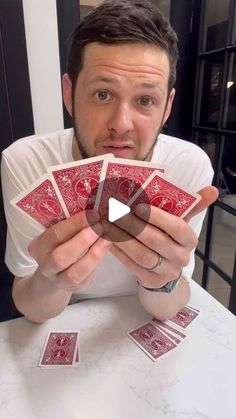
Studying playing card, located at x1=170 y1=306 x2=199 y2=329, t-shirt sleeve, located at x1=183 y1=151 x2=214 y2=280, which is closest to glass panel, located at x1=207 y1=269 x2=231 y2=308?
t-shirt sleeve, located at x1=183 y1=151 x2=214 y2=280

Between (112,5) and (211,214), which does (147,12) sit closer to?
(112,5)

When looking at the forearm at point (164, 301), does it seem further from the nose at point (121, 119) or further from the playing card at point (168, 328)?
the nose at point (121, 119)

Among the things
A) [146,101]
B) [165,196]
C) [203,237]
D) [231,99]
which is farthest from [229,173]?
[165,196]

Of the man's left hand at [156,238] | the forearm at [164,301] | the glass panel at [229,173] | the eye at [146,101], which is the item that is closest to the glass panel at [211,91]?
the glass panel at [229,173]

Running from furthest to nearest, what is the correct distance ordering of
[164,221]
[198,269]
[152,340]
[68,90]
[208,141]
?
[198,269] < [208,141] < [68,90] < [152,340] < [164,221]

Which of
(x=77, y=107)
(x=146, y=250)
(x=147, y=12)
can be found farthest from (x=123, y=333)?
(x=147, y=12)
